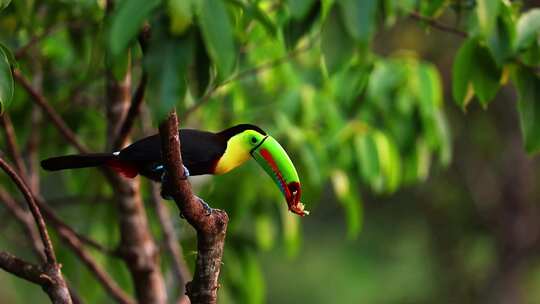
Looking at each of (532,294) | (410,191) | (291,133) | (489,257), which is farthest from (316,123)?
(532,294)

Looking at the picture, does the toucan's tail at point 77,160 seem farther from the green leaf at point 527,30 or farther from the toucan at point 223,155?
the green leaf at point 527,30

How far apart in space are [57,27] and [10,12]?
1.16 metres

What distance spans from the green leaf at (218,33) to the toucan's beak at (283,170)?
1034 mm

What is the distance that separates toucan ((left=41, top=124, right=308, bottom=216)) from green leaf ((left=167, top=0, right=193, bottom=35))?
3.47ft

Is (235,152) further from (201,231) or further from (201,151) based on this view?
(201,231)

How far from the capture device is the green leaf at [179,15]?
7.60 ft

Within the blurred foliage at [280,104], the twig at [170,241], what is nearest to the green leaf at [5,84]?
the blurred foliage at [280,104]

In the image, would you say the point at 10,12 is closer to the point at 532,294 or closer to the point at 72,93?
the point at 72,93

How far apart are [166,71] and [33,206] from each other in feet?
3.73

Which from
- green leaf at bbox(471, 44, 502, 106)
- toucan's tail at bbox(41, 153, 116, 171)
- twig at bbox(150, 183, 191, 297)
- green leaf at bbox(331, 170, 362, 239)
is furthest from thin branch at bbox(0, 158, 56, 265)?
green leaf at bbox(331, 170, 362, 239)

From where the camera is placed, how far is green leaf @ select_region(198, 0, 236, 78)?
2.29m

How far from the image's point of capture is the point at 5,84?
2727mm

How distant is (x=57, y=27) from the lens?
5316 mm

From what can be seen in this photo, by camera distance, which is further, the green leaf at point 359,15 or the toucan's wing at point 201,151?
the toucan's wing at point 201,151
